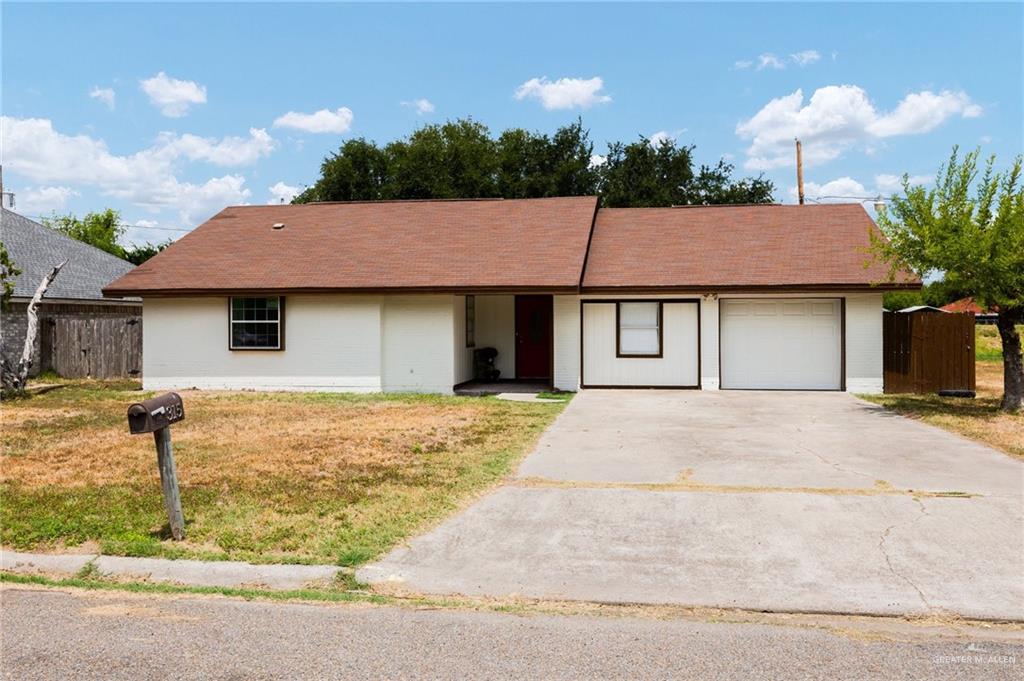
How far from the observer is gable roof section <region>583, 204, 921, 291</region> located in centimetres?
1756

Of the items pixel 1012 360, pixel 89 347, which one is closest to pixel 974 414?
pixel 1012 360

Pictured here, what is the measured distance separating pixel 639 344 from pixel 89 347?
49.0 feet

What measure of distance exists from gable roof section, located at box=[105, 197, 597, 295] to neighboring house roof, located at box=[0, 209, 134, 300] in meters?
5.60

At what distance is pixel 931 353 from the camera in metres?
17.2

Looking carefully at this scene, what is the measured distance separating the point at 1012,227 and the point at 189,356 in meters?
17.1

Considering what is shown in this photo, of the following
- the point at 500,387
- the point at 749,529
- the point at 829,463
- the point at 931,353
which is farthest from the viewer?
the point at 500,387

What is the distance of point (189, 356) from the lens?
19141 mm

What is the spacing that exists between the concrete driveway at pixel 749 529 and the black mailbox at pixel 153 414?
7.03ft

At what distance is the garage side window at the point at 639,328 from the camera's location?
18406mm

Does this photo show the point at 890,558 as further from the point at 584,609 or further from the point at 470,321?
the point at 470,321

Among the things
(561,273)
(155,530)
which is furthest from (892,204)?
(155,530)

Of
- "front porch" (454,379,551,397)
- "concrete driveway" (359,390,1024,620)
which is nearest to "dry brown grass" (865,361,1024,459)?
"concrete driveway" (359,390,1024,620)

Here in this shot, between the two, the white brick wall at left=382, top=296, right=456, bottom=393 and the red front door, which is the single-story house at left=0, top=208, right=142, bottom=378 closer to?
the white brick wall at left=382, top=296, right=456, bottom=393

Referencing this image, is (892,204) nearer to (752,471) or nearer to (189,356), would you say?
(752,471)
